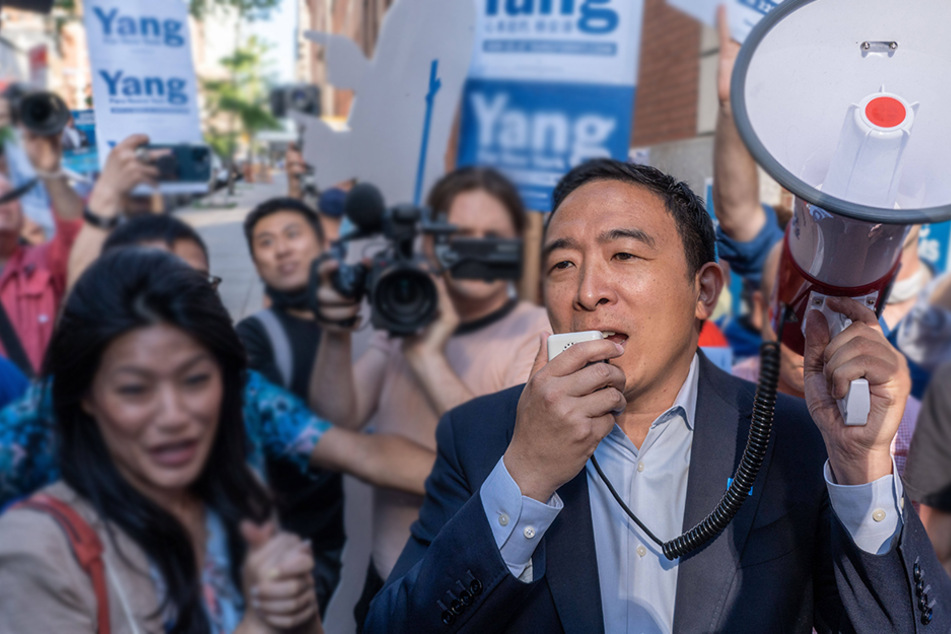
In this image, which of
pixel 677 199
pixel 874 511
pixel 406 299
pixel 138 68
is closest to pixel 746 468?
pixel 874 511

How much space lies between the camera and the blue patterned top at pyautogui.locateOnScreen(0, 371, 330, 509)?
1.58 metres

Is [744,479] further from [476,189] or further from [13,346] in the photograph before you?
[13,346]

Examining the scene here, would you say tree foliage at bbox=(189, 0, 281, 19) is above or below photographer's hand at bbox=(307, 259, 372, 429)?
above

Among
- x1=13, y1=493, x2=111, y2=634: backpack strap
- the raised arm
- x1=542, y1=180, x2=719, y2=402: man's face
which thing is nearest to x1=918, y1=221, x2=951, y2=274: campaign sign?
the raised arm

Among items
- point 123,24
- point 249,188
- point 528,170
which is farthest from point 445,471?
point 123,24

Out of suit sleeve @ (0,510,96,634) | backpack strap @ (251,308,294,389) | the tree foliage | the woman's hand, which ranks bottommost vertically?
the woman's hand

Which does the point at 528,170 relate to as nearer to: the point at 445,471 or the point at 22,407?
the point at 445,471

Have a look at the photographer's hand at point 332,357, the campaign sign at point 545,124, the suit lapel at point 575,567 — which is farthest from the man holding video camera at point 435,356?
the suit lapel at point 575,567

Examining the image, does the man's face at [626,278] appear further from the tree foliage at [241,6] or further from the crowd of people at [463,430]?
the tree foliage at [241,6]

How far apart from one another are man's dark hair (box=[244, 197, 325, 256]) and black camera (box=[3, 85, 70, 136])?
55 centimetres

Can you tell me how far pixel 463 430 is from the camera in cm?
151

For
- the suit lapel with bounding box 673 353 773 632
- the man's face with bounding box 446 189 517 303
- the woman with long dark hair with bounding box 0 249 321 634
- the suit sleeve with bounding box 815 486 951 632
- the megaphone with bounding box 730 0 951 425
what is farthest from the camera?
the man's face with bounding box 446 189 517 303

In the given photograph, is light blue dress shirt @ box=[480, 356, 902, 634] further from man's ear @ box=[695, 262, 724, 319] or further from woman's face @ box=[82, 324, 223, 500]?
woman's face @ box=[82, 324, 223, 500]

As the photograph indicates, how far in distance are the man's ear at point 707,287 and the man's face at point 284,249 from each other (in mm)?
1197
